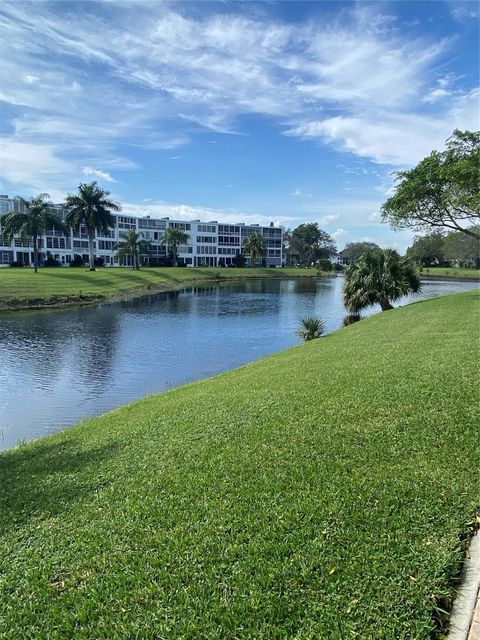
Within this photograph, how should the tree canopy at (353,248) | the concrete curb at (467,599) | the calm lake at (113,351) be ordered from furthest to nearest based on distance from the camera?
the tree canopy at (353,248), the calm lake at (113,351), the concrete curb at (467,599)

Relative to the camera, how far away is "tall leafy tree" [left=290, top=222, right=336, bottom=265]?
124500 mm

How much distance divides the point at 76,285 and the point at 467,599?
4541 cm

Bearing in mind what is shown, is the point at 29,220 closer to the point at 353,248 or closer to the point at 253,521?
the point at 253,521

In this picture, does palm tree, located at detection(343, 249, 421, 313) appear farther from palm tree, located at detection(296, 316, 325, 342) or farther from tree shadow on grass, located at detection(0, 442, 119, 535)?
tree shadow on grass, located at detection(0, 442, 119, 535)

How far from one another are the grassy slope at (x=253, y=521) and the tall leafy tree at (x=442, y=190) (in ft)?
61.2

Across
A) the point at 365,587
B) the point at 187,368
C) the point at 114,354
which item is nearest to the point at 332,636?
the point at 365,587

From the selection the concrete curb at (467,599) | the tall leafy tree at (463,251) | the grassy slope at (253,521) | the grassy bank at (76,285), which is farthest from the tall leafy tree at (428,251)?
the concrete curb at (467,599)

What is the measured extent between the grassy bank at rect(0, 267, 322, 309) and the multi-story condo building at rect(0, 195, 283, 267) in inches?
887

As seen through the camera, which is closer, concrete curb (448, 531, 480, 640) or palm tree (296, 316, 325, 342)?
concrete curb (448, 531, 480, 640)

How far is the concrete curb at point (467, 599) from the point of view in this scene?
2.85 m

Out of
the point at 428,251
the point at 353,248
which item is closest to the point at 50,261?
the point at 428,251

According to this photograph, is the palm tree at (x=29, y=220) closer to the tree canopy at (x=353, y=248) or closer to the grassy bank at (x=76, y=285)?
the grassy bank at (x=76, y=285)

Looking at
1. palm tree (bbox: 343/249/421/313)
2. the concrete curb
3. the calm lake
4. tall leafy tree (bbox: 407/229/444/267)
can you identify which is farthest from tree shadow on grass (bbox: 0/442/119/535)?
tall leafy tree (bbox: 407/229/444/267)

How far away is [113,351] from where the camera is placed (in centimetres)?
2031
